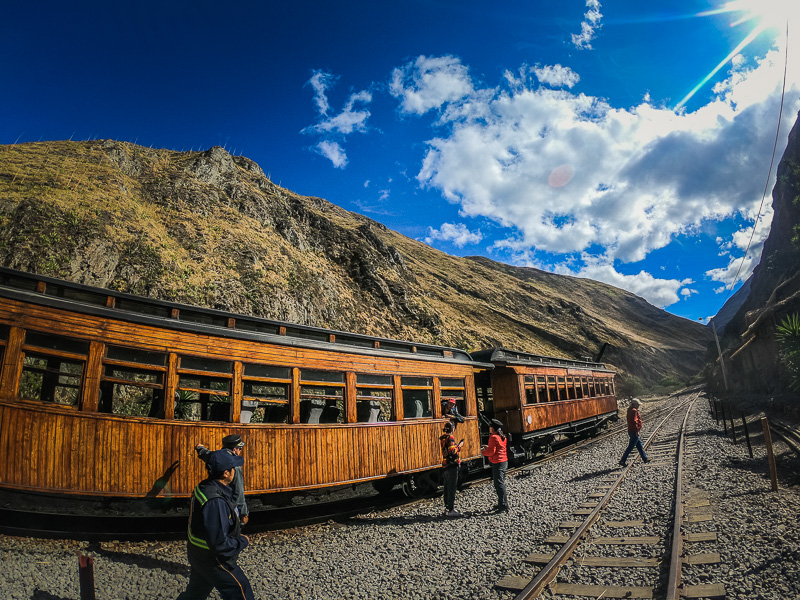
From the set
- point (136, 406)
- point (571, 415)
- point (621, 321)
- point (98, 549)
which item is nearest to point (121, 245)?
point (136, 406)

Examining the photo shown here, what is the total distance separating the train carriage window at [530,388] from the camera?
1375 centimetres

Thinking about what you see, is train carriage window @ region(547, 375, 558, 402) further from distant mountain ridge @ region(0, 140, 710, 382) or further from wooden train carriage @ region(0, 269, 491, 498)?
distant mountain ridge @ region(0, 140, 710, 382)

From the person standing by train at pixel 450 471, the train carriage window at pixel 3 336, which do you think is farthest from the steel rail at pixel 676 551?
the train carriage window at pixel 3 336

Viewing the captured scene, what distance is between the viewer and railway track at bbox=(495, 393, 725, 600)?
4.46m

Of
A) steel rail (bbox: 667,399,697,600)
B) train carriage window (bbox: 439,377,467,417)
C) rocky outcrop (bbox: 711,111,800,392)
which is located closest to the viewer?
steel rail (bbox: 667,399,697,600)

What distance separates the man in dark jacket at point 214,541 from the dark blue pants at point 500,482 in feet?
19.2

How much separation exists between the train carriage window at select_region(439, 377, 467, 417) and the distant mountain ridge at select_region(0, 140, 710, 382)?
15669mm

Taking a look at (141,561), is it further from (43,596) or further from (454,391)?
(454,391)

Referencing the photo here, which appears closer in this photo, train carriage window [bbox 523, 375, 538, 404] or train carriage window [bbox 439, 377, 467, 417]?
train carriage window [bbox 439, 377, 467, 417]

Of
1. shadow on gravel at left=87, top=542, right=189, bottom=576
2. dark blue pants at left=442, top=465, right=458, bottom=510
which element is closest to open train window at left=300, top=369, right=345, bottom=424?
dark blue pants at left=442, top=465, right=458, bottom=510

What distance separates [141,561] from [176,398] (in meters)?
2.21

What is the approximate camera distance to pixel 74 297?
5.99 meters

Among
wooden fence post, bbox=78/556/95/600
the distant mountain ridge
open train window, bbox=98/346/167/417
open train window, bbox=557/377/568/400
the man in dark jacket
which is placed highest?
the distant mountain ridge

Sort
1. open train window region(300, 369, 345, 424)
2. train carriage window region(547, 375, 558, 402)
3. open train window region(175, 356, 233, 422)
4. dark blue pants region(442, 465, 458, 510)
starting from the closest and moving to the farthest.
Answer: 1. open train window region(175, 356, 233, 422)
2. open train window region(300, 369, 345, 424)
3. dark blue pants region(442, 465, 458, 510)
4. train carriage window region(547, 375, 558, 402)
